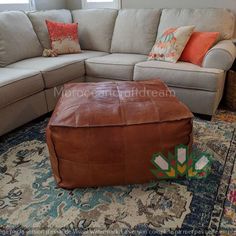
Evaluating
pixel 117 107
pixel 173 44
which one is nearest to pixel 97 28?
pixel 173 44

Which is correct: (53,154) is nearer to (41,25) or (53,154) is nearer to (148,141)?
(148,141)

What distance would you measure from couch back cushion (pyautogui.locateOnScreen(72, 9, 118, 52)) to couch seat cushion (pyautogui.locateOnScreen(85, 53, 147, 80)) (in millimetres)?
457

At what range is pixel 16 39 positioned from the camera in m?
2.50

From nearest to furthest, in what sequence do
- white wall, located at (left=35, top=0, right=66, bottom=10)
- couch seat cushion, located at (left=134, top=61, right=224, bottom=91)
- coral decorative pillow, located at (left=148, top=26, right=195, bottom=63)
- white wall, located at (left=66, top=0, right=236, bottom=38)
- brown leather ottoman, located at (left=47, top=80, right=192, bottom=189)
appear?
brown leather ottoman, located at (left=47, top=80, right=192, bottom=189), couch seat cushion, located at (left=134, top=61, right=224, bottom=91), coral decorative pillow, located at (left=148, top=26, right=195, bottom=63), white wall, located at (left=66, top=0, right=236, bottom=38), white wall, located at (left=35, top=0, right=66, bottom=10)

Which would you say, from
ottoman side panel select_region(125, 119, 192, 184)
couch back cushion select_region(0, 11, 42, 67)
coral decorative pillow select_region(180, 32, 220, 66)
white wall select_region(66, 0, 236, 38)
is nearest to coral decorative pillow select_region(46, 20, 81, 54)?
couch back cushion select_region(0, 11, 42, 67)

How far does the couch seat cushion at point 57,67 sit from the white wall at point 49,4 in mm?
1008

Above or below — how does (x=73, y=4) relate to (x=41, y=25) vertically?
above

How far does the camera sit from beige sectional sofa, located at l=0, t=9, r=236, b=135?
205 cm

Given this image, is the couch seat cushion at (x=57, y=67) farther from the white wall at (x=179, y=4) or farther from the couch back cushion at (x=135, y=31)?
the white wall at (x=179, y=4)

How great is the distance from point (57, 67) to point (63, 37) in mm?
647

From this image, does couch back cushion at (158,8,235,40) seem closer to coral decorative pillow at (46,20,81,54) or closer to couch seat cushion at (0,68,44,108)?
coral decorative pillow at (46,20,81,54)

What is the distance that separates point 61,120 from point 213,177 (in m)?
0.95

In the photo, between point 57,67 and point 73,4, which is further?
point 73,4

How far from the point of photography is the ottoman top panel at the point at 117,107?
1325mm
